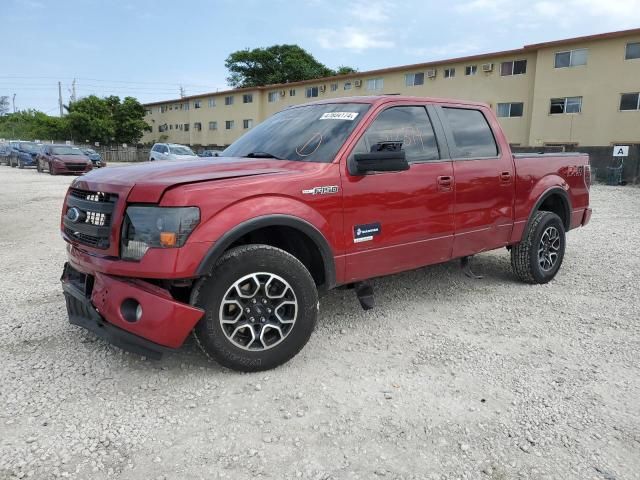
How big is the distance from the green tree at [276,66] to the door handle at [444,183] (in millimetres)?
55089

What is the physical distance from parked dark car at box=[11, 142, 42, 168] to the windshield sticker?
29.8m

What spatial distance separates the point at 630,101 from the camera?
2575 centimetres

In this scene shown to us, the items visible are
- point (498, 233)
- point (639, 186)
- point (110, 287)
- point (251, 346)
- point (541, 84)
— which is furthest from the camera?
point (541, 84)

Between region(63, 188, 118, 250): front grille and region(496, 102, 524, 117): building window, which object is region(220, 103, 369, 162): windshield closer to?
region(63, 188, 118, 250): front grille

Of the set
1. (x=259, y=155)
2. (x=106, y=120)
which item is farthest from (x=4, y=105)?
(x=259, y=155)

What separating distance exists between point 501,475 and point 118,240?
2.50 meters

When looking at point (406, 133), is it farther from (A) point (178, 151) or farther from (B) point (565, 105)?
(B) point (565, 105)

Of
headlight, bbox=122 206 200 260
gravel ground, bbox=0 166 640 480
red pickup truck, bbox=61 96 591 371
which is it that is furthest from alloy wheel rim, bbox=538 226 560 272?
headlight, bbox=122 206 200 260

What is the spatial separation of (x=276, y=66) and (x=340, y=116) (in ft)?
193

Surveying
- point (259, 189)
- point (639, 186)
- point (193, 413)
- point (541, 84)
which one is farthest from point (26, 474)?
point (541, 84)

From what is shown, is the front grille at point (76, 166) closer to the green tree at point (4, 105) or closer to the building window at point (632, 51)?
the building window at point (632, 51)

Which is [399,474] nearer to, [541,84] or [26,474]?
[26,474]

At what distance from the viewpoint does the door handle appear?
416 centimetres

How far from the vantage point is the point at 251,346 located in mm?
3215
